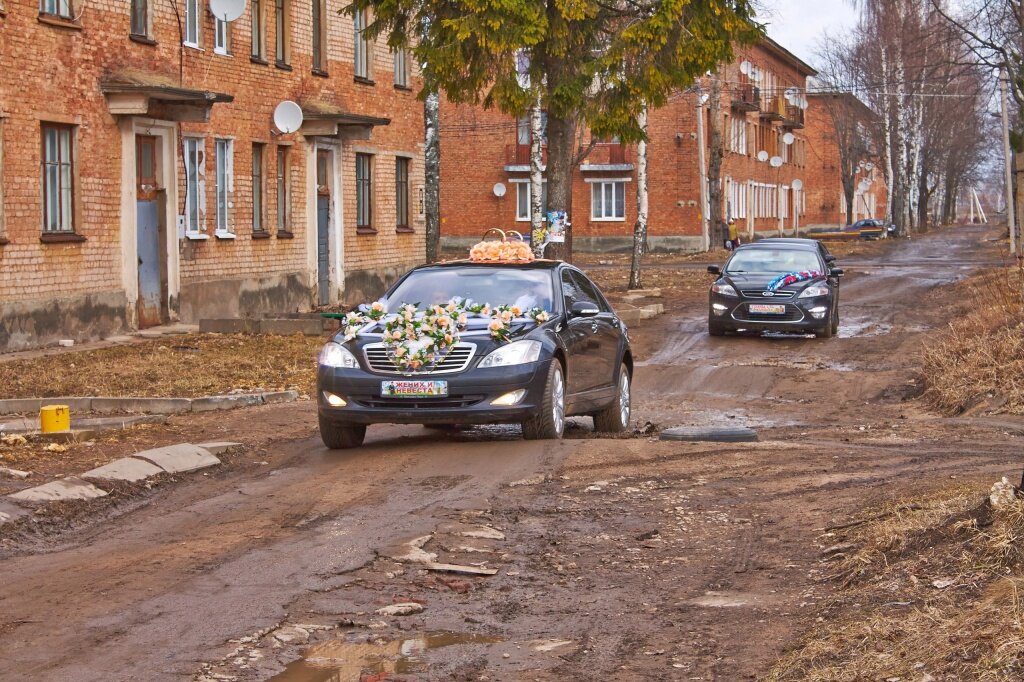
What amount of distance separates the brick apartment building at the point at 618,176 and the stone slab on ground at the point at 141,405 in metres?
41.5

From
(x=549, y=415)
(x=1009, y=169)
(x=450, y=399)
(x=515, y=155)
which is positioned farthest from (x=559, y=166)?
(x=515, y=155)

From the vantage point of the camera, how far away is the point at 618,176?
63.7m

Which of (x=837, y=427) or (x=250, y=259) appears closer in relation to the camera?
(x=837, y=427)

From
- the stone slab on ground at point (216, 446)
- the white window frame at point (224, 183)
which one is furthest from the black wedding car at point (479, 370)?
the white window frame at point (224, 183)

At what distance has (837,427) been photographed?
13758 millimetres

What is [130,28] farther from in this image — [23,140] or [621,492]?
[621,492]

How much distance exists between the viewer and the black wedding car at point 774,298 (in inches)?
939

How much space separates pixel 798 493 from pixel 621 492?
1115 mm

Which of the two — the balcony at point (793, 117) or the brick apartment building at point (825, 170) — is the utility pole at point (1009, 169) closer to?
the balcony at point (793, 117)

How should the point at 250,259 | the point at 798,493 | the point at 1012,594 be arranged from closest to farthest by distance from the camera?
1. the point at 1012,594
2. the point at 798,493
3. the point at 250,259

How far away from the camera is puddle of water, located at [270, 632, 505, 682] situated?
221 inches

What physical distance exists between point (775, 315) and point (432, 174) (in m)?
13.0

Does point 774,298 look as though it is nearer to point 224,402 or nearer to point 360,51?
point 224,402

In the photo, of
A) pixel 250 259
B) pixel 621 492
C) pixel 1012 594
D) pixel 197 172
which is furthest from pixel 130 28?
pixel 1012 594
